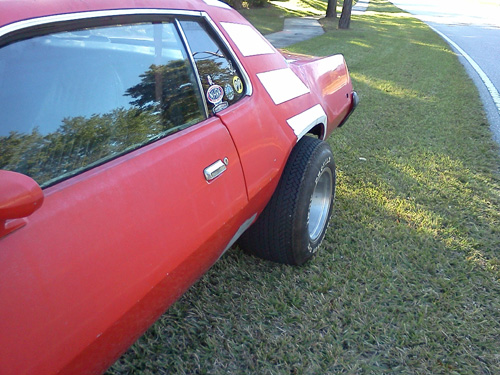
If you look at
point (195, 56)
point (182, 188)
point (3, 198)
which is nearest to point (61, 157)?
point (3, 198)

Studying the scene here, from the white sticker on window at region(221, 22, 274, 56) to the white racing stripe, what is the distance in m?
0.43

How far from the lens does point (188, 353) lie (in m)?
2.13

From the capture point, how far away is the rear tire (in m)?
2.50

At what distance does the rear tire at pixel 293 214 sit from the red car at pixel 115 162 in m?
0.15

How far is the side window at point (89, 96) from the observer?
1.28 meters

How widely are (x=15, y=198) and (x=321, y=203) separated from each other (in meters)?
2.27


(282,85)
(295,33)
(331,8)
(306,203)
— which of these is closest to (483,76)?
(295,33)

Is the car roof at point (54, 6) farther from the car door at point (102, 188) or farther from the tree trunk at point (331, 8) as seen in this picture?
the tree trunk at point (331, 8)

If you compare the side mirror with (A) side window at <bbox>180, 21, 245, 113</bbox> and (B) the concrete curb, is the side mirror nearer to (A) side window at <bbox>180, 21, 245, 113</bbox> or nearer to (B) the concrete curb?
(A) side window at <bbox>180, 21, 245, 113</bbox>

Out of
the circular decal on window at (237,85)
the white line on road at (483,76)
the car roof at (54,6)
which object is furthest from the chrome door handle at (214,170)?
the white line on road at (483,76)

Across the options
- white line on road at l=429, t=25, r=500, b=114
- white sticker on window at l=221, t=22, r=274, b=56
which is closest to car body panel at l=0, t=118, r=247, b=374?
white sticker on window at l=221, t=22, r=274, b=56

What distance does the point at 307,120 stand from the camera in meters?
2.73

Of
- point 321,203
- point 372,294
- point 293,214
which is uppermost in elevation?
point 293,214

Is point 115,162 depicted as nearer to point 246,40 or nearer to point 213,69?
point 213,69
